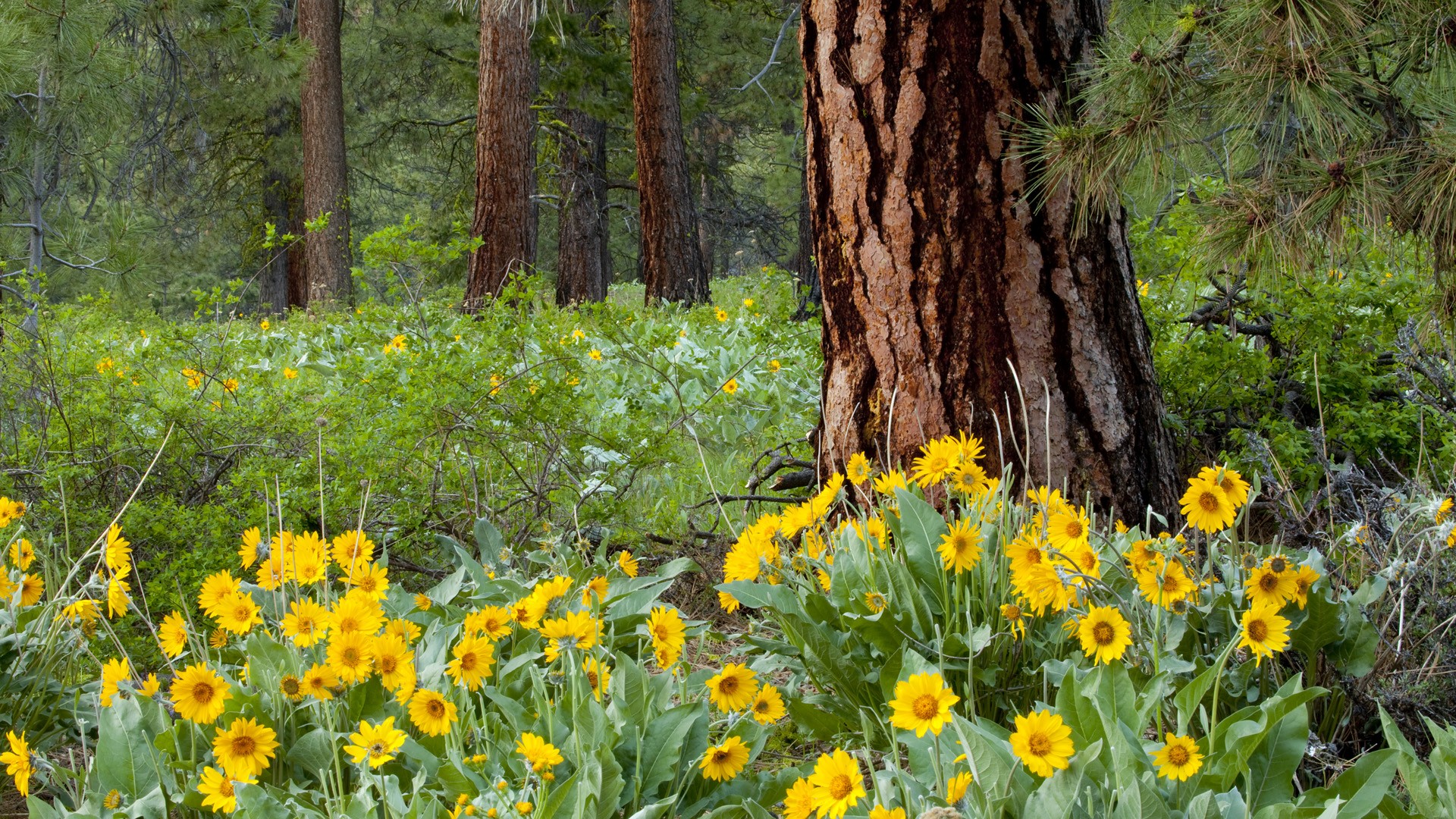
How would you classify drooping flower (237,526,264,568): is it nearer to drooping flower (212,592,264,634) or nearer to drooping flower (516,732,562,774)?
drooping flower (212,592,264,634)

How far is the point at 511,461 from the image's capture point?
3408 mm

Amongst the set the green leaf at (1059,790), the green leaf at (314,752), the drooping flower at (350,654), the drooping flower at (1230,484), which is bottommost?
the green leaf at (314,752)

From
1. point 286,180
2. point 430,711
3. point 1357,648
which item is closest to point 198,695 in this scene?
point 430,711

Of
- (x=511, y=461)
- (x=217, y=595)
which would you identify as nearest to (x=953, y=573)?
(x=217, y=595)

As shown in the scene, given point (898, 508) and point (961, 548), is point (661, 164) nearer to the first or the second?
point (898, 508)

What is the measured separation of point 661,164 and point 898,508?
7.29 m

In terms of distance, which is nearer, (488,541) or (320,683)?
(320,683)

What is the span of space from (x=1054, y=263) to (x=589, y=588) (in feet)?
4.54

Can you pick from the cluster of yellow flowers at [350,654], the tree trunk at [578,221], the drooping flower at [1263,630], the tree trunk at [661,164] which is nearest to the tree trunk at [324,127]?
the tree trunk at [578,221]

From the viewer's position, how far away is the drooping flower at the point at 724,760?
5.31ft

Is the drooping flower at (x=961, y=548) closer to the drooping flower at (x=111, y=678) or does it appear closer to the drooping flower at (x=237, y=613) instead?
the drooping flower at (x=237, y=613)

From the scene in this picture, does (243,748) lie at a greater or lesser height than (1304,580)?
lesser

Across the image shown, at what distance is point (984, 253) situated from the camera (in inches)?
102

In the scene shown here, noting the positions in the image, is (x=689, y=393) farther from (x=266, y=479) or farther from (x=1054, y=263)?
(x=1054, y=263)
